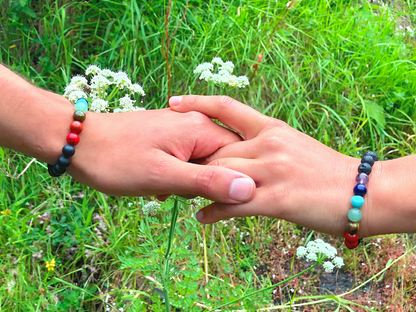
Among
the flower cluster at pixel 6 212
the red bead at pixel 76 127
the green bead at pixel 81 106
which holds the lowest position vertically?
the flower cluster at pixel 6 212

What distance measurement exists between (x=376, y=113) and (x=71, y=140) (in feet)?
9.54

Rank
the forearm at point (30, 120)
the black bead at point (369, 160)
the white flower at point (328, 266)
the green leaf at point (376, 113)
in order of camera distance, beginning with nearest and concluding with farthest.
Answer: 1. the forearm at point (30, 120)
2. the black bead at point (369, 160)
3. the white flower at point (328, 266)
4. the green leaf at point (376, 113)

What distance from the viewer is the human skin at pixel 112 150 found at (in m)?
1.56

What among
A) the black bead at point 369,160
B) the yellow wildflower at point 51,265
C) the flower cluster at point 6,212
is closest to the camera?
the black bead at point 369,160

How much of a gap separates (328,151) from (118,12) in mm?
2587

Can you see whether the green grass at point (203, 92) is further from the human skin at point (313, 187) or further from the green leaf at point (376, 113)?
the human skin at point (313, 187)

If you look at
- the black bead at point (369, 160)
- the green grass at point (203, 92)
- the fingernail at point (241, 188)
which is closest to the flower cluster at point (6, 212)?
the green grass at point (203, 92)

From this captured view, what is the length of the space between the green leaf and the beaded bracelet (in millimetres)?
2722

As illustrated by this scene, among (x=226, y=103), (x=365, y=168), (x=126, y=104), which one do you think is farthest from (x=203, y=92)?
(x=365, y=168)

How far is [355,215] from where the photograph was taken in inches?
64.4

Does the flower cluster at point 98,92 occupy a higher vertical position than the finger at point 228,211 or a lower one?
higher

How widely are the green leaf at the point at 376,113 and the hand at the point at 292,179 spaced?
1.88 m

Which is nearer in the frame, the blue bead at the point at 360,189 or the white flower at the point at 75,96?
the blue bead at the point at 360,189

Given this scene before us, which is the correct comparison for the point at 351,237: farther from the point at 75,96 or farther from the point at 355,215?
the point at 75,96
